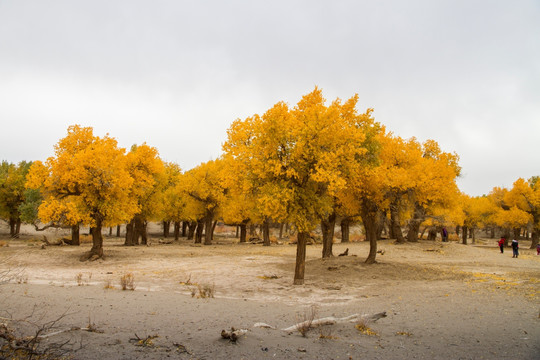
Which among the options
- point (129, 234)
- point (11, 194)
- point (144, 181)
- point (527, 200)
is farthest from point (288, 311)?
point (11, 194)

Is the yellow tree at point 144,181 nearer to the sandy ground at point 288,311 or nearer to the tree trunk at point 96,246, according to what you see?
the tree trunk at point 96,246

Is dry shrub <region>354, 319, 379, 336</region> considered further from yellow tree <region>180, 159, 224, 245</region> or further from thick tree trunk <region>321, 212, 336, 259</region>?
yellow tree <region>180, 159, 224, 245</region>

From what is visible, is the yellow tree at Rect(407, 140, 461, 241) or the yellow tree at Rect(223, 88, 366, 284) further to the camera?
the yellow tree at Rect(407, 140, 461, 241)

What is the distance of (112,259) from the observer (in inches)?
1010

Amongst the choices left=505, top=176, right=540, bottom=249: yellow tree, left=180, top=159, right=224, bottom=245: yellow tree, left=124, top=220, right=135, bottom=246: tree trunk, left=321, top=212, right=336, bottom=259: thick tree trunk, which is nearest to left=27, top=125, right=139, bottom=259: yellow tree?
left=124, top=220, right=135, bottom=246: tree trunk

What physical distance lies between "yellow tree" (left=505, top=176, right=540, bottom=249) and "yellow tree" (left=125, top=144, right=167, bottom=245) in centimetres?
4718

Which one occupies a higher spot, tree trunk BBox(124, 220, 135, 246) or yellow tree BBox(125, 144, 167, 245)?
yellow tree BBox(125, 144, 167, 245)

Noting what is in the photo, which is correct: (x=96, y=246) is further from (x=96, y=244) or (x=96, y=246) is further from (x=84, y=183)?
(x=84, y=183)

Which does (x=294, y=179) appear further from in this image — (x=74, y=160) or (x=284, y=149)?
(x=74, y=160)

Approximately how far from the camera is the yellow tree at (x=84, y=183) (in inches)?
909

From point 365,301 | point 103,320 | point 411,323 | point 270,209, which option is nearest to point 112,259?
point 270,209

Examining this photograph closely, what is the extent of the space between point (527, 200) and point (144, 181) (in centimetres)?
4866

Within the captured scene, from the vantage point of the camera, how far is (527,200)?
43.4 m

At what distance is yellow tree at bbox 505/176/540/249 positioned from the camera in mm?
42375
